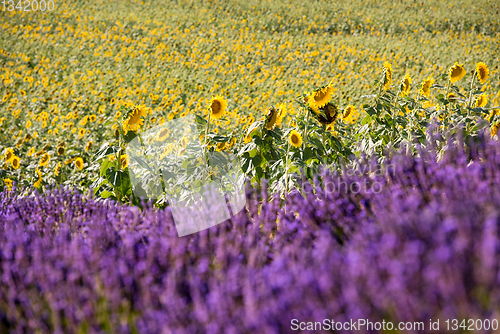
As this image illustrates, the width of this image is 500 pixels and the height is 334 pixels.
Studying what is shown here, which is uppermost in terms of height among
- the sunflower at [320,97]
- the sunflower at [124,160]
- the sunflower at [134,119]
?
the sunflower at [320,97]

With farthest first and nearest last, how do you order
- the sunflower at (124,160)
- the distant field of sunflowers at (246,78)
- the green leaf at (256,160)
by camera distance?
1. the distant field of sunflowers at (246,78)
2. the sunflower at (124,160)
3. the green leaf at (256,160)

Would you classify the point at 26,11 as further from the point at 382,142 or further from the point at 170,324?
the point at 170,324

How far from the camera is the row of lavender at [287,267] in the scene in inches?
45.1

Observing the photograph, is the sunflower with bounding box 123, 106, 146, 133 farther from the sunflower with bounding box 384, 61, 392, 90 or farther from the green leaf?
the sunflower with bounding box 384, 61, 392, 90

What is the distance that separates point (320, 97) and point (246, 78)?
671 cm

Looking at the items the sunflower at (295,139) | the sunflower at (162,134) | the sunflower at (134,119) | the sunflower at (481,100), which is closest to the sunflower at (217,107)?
the sunflower at (162,134)

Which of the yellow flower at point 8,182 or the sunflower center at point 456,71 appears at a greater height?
the sunflower center at point 456,71

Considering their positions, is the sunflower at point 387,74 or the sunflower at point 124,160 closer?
the sunflower at point 124,160

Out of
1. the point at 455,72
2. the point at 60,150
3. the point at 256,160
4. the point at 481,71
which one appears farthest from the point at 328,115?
the point at 60,150

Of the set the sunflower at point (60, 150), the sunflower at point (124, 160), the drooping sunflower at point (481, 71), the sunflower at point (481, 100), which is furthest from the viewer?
the sunflower at point (60, 150)

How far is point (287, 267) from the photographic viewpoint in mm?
1503

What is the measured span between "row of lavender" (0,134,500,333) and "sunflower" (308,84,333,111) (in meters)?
0.81

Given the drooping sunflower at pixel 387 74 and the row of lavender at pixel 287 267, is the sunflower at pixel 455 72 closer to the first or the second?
the drooping sunflower at pixel 387 74

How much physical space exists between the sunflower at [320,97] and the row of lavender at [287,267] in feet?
2.65
